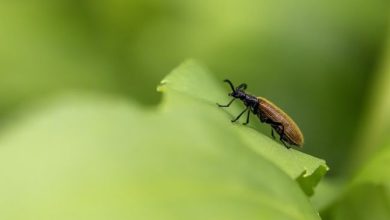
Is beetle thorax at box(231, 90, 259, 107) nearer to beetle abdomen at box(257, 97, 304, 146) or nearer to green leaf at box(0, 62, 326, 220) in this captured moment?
beetle abdomen at box(257, 97, 304, 146)

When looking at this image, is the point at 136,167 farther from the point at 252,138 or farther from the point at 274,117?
the point at 274,117

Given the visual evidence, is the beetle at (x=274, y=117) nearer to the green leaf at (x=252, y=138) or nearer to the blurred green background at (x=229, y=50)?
the green leaf at (x=252, y=138)

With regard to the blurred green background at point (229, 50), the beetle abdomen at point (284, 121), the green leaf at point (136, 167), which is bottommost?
the green leaf at point (136, 167)

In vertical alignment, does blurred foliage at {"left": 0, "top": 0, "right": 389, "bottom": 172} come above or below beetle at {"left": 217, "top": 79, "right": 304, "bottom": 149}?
above

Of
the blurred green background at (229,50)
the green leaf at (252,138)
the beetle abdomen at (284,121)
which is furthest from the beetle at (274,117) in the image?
the blurred green background at (229,50)

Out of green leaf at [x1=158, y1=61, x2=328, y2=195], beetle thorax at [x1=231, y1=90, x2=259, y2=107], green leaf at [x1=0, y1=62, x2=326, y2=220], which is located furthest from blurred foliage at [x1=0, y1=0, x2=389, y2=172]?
green leaf at [x1=0, y1=62, x2=326, y2=220]

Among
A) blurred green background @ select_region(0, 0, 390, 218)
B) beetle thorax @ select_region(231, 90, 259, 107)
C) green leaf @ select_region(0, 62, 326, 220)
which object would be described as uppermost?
blurred green background @ select_region(0, 0, 390, 218)
